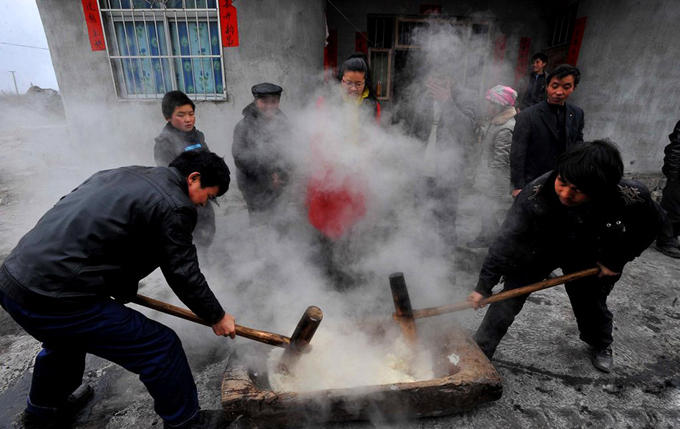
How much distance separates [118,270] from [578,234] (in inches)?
108

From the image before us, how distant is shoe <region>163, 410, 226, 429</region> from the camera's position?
2.13 metres

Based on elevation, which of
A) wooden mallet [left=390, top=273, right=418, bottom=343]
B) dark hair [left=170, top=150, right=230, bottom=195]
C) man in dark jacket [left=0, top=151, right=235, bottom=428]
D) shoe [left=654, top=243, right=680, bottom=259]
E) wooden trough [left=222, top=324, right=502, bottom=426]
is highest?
dark hair [left=170, top=150, right=230, bottom=195]

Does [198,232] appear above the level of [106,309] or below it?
below

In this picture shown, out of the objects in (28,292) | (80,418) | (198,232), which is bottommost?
(80,418)

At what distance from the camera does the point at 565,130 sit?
353cm

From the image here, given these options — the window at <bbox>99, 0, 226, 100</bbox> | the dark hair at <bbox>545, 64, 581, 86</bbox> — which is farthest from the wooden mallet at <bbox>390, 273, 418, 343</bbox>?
the window at <bbox>99, 0, 226, 100</bbox>

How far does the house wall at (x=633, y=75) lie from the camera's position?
568cm

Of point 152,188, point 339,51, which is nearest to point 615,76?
point 339,51

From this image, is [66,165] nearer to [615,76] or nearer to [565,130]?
[565,130]

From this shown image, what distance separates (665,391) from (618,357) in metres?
0.36

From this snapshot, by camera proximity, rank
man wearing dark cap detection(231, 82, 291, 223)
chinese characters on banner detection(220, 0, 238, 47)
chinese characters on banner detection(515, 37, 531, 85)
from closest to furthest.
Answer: man wearing dark cap detection(231, 82, 291, 223) < chinese characters on banner detection(220, 0, 238, 47) < chinese characters on banner detection(515, 37, 531, 85)

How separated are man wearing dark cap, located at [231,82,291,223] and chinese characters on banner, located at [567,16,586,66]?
5.52 m

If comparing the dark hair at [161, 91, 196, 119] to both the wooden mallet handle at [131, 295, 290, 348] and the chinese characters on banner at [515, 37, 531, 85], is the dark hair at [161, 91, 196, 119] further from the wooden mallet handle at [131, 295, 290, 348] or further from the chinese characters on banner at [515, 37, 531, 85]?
the chinese characters on banner at [515, 37, 531, 85]

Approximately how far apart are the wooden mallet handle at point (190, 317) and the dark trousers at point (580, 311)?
4.92 feet
